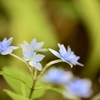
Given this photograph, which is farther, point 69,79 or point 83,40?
point 83,40

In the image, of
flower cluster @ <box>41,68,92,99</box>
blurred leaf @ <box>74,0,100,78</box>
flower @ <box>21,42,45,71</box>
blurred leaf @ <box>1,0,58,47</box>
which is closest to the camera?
flower @ <box>21,42,45,71</box>

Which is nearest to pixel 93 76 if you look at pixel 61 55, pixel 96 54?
A: pixel 96 54

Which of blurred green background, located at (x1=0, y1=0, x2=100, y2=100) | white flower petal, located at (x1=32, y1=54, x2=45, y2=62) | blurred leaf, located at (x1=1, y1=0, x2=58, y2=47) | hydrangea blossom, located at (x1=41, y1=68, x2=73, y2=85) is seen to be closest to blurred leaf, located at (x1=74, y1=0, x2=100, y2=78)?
blurred green background, located at (x1=0, y1=0, x2=100, y2=100)

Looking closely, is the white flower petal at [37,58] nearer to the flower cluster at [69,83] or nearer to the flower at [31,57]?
the flower at [31,57]

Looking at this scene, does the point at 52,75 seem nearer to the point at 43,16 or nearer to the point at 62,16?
the point at 43,16

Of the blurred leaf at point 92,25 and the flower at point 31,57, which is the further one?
the blurred leaf at point 92,25

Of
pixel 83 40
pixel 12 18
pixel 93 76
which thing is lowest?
pixel 93 76

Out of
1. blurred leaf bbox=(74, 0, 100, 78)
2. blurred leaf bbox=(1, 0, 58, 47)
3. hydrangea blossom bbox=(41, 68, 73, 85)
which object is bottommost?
blurred leaf bbox=(74, 0, 100, 78)

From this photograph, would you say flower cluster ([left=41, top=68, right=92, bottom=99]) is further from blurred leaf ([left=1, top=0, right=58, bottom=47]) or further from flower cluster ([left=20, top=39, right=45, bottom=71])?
blurred leaf ([left=1, top=0, right=58, bottom=47])

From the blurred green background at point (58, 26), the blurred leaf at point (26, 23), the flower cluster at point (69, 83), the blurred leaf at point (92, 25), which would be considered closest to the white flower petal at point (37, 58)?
the flower cluster at point (69, 83)
